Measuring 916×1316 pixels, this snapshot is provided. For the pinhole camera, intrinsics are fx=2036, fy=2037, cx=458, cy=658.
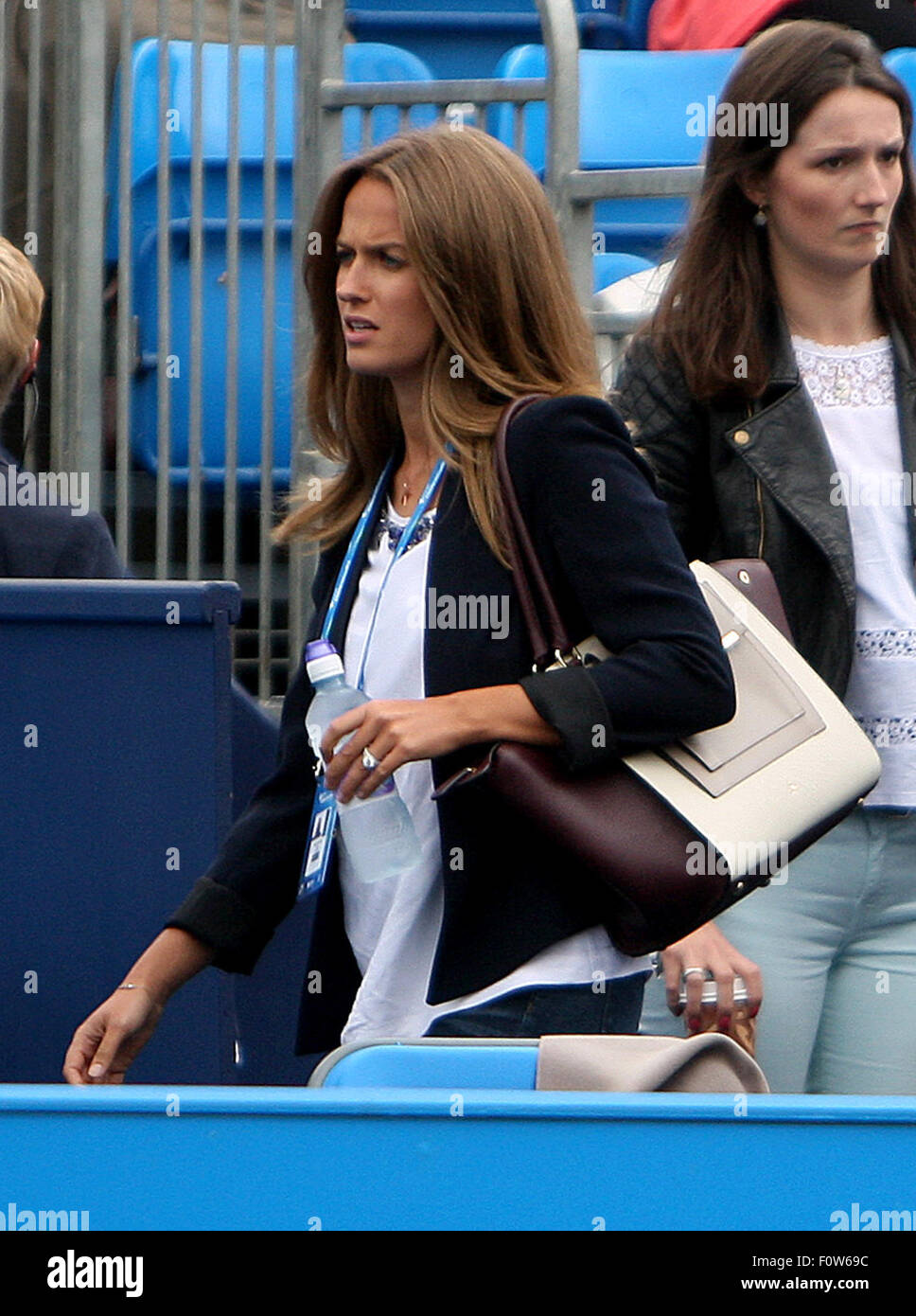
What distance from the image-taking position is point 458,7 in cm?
619

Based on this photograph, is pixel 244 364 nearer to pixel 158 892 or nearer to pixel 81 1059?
pixel 158 892

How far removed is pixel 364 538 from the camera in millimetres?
2271

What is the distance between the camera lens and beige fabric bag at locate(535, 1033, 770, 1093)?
1.59 meters

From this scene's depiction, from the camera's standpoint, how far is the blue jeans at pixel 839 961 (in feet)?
7.91

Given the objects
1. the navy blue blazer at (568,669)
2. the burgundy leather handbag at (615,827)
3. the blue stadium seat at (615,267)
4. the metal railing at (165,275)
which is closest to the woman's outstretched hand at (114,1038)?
the navy blue blazer at (568,669)

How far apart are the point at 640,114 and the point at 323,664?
11.3ft

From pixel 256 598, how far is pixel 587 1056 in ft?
9.99

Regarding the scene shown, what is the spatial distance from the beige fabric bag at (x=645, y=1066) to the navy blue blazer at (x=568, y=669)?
0.34 metres

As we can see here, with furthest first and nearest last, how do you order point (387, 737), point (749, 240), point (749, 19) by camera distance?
point (749, 19) < point (749, 240) < point (387, 737)

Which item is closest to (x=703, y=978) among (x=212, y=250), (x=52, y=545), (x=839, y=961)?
(x=839, y=961)

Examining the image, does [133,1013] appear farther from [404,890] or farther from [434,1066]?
[434,1066]

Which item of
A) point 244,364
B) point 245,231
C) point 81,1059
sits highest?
point 245,231

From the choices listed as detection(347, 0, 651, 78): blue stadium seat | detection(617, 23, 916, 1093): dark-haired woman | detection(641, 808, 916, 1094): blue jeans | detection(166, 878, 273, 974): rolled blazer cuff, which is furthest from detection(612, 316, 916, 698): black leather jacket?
detection(347, 0, 651, 78): blue stadium seat

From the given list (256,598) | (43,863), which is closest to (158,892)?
(43,863)
